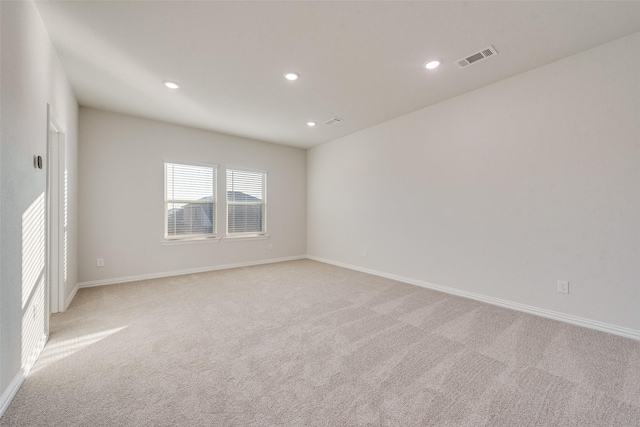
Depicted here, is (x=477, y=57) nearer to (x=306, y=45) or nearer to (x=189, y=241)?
(x=306, y=45)

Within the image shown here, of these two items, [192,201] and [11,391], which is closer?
[11,391]

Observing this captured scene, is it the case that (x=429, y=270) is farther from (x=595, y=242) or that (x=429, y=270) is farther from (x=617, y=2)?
(x=617, y=2)

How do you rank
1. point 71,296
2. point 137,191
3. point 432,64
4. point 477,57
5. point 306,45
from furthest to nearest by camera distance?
point 137,191 < point 71,296 < point 432,64 < point 477,57 < point 306,45

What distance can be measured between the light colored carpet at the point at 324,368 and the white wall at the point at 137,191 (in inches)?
42.5

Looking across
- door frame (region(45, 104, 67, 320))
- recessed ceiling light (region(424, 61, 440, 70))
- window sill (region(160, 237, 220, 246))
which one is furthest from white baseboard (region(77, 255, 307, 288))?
recessed ceiling light (region(424, 61, 440, 70))

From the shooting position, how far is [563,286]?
2777mm

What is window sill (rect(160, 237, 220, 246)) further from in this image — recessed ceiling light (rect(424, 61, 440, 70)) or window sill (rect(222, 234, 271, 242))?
recessed ceiling light (rect(424, 61, 440, 70))

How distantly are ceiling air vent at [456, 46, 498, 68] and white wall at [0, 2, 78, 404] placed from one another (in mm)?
3600

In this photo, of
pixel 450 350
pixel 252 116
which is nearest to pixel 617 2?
pixel 450 350

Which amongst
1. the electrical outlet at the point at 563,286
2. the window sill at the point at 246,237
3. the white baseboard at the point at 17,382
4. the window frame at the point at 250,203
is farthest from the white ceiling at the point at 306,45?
the white baseboard at the point at 17,382

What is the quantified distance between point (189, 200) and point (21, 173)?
314 centimetres

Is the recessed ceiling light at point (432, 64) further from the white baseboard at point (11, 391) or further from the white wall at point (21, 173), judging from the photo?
the white baseboard at point (11, 391)

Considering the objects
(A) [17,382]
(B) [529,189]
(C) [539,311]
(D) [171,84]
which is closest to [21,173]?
(A) [17,382]

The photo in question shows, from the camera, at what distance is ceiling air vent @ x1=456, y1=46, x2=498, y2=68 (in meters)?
2.59
